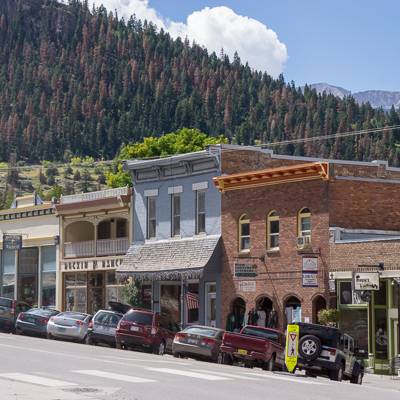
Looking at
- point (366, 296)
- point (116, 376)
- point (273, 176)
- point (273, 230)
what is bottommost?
point (116, 376)

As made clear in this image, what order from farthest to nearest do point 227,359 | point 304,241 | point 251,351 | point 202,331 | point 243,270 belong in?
point 243,270
point 304,241
point 202,331
point 227,359
point 251,351

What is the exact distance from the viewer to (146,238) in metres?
39.1

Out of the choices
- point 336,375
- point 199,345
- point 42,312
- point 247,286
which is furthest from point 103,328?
point 336,375

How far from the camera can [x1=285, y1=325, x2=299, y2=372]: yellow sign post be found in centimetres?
2017

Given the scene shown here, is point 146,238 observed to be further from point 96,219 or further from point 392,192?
A: point 392,192

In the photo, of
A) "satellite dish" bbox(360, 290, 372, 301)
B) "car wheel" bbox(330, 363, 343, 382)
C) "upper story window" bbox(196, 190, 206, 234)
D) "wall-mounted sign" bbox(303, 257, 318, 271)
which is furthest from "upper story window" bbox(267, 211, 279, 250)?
"car wheel" bbox(330, 363, 343, 382)

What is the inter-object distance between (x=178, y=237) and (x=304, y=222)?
7.77 m

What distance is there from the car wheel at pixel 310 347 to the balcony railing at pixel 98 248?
791 inches

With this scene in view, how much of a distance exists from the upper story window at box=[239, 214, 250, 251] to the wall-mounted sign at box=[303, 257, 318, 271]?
5163mm

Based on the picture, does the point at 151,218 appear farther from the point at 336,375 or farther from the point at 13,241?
the point at 336,375

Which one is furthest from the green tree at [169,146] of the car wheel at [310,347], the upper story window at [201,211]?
the car wheel at [310,347]

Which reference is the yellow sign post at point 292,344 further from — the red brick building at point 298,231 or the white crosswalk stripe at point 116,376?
the red brick building at point 298,231

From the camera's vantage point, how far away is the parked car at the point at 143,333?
26.3m

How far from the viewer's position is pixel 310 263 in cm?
2916
